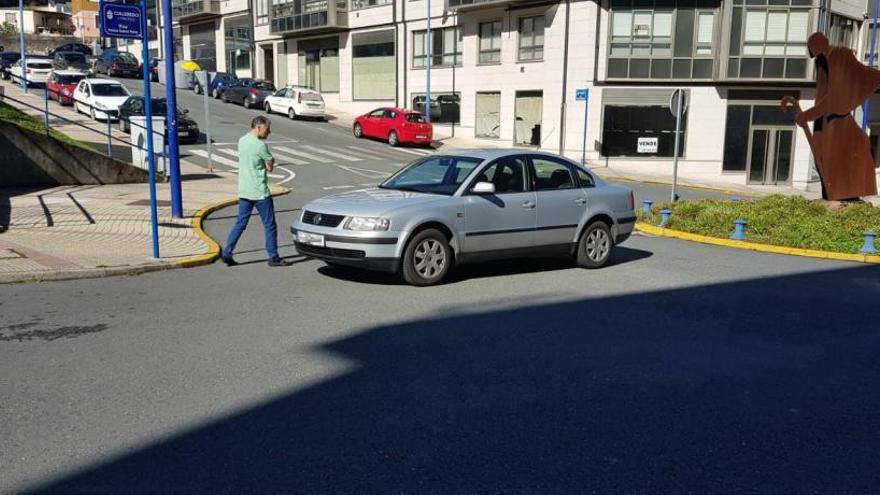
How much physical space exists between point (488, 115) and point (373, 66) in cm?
992

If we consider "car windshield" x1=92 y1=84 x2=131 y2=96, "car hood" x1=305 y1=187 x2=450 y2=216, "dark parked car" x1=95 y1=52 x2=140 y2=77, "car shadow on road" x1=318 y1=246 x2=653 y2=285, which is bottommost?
"car shadow on road" x1=318 y1=246 x2=653 y2=285

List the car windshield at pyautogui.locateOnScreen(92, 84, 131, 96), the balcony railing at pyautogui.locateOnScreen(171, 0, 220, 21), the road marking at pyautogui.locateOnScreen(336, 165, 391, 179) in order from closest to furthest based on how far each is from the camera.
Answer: the road marking at pyautogui.locateOnScreen(336, 165, 391, 179), the car windshield at pyautogui.locateOnScreen(92, 84, 131, 96), the balcony railing at pyautogui.locateOnScreen(171, 0, 220, 21)

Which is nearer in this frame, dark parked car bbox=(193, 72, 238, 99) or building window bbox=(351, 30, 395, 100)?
building window bbox=(351, 30, 395, 100)

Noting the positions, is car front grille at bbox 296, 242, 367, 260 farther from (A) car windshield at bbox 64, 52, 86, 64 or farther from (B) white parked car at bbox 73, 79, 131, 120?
(A) car windshield at bbox 64, 52, 86, 64

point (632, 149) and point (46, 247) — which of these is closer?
point (46, 247)

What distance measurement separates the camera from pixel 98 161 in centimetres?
1734

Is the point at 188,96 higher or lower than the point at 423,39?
lower

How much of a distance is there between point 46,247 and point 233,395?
6409 millimetres

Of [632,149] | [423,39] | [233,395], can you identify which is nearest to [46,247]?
[233,395]

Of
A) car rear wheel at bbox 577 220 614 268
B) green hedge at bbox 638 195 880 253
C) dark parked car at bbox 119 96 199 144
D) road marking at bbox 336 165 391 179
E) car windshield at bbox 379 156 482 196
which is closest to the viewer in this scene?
car windshield at bbox 379 156 482 196

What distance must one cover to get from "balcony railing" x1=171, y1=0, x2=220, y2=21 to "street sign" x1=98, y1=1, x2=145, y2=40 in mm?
54113

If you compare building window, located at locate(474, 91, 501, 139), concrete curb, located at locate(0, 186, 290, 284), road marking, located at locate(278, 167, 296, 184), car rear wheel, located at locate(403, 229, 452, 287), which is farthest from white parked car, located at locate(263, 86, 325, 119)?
car rear wheel, located at locate(403, 229, 452, 287)

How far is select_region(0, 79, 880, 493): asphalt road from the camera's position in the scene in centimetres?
432

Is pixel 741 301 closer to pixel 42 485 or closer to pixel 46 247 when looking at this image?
pixel 42 485
